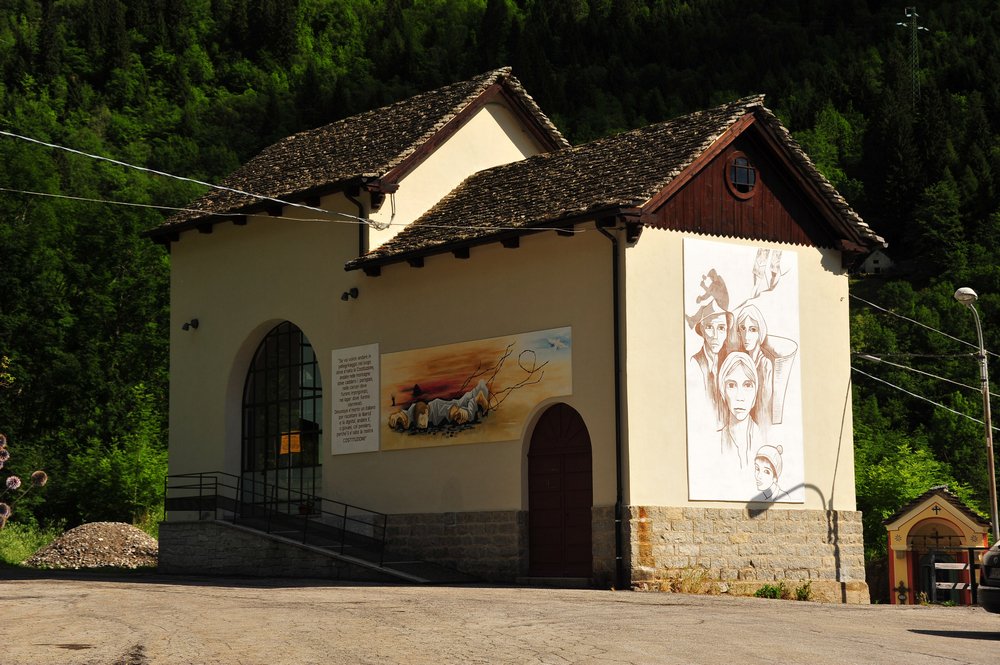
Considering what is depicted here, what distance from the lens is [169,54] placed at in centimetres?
10206

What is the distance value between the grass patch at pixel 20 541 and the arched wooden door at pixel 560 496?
1391cm

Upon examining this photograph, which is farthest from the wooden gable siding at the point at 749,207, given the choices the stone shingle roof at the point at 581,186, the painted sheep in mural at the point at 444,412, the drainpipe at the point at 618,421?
the painted sheep in mural at the point at 444,412

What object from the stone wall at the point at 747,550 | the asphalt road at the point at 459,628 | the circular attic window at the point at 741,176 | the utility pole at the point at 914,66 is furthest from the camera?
the utility pole at the point at 914,66

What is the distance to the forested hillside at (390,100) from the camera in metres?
54.3

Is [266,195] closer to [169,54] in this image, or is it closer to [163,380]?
[163,380]

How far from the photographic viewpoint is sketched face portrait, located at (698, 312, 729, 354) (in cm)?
2417

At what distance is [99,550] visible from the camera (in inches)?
1325

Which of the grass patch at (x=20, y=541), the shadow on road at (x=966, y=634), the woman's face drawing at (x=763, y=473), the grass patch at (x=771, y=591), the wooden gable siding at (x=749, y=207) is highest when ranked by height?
the wooden gable siding at (x=749, y=207)

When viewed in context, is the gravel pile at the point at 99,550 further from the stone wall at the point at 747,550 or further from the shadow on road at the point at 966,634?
the shadow on road at the point at 966,634

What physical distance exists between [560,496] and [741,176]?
6457mm

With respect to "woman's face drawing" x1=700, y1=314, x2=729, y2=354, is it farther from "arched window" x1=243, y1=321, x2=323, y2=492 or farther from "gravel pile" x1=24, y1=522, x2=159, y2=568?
"gravel pile" x1=24, y1=522, x2=159, y2=568

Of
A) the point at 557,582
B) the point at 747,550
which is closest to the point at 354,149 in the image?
the point at 557,582

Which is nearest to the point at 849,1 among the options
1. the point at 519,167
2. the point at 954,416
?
the point at 954,416

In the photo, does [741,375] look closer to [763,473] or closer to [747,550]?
[763,473]
